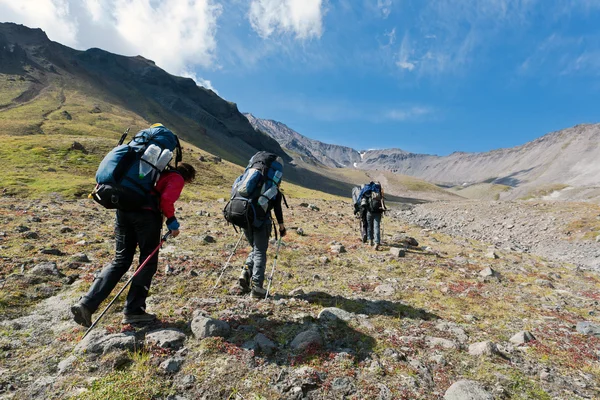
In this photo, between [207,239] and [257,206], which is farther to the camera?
[207,239]

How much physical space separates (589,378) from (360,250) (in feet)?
31.1

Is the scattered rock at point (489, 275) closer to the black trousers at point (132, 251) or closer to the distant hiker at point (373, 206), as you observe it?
the distant hiker at point (373, 206)

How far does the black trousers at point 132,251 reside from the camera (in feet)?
17.8

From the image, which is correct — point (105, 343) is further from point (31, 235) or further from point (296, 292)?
point (31, 235)

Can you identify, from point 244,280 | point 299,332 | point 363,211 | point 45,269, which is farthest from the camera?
point 363,211

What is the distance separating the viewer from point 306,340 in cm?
528

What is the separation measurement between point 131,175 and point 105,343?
269cm

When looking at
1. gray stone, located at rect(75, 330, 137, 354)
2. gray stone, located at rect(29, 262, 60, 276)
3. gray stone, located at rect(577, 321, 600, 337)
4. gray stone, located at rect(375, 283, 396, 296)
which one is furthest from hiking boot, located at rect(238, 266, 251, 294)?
gray stone, located at rect(577, 321, 600, 337)

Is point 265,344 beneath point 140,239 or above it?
beneath

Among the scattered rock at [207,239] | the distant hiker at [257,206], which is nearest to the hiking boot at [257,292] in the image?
the distant hiker at [257,206]

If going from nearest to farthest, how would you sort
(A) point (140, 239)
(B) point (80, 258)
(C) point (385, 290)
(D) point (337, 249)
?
(A) point (140, 239) < (C) point (385, 290) < (B) point (80, 258) < (D) point (337, 249)

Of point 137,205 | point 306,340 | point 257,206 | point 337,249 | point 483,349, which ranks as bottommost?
point 306,340

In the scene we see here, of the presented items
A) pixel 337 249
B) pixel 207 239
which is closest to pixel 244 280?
pixel 207 239

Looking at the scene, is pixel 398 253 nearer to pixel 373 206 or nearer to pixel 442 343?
pixel 373 206
